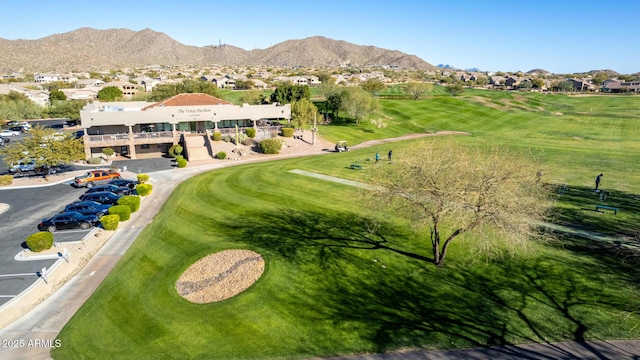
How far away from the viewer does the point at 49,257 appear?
22.8 m

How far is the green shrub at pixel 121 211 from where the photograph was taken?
28500mm

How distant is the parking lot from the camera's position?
2022 centimetres

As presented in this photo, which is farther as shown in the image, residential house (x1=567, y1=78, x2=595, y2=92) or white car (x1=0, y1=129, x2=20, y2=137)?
residential house (x1=567, y1=78, x2=595, y2=92)

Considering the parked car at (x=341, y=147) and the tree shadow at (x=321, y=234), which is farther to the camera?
the parked car at (x=341, y=147)

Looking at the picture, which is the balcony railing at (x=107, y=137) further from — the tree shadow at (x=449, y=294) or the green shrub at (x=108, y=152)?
the tree shadow at (x=449, y=294)

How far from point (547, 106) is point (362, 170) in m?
93.2

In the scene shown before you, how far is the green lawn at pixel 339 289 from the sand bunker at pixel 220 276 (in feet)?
1.96

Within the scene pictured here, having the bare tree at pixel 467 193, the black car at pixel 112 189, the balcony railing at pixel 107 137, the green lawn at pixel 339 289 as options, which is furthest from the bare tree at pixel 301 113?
the bare tree at pixel 467 193

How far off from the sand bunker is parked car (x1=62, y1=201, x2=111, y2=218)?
13.2 metres

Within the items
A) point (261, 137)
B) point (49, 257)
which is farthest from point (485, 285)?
point (261, 137)

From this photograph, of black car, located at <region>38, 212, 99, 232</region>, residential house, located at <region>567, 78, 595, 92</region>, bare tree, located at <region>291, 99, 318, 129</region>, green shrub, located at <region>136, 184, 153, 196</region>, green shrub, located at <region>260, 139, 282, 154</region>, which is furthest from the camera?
residential house, located at <region>567, 78, 595, 92</region>

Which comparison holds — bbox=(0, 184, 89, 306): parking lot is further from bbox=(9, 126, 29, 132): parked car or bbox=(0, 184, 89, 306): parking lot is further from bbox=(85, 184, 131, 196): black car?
bbox=(9, 126, 29, 132): parked car

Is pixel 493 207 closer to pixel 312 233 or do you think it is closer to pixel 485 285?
pixel 485 285

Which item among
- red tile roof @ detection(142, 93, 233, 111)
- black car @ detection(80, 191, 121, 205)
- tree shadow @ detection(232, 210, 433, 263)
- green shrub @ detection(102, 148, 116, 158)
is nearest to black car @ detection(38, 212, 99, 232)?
black car @ detection(80, 191, 121, 205)
